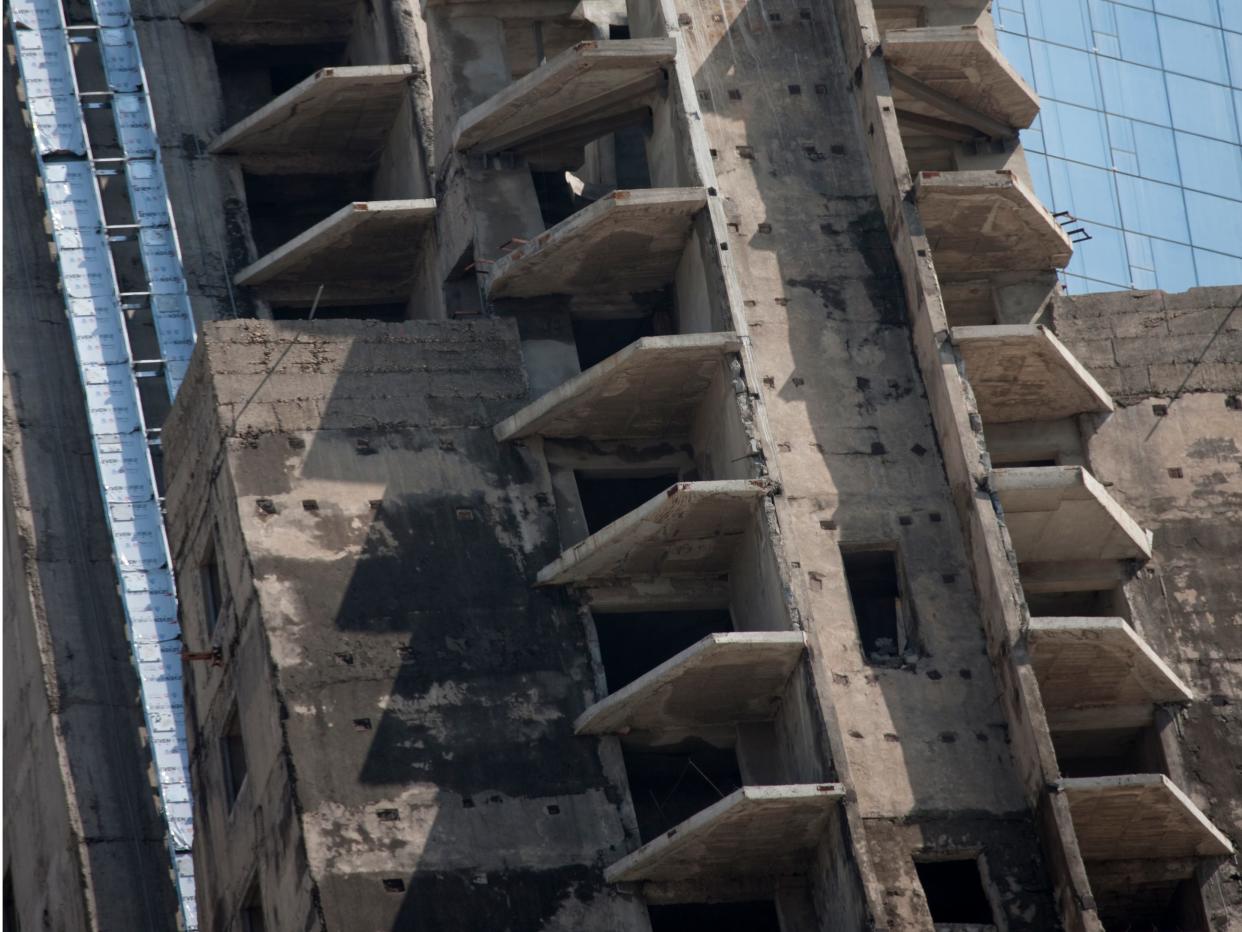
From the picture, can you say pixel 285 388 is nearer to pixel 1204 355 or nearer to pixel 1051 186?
pixel 1204 355

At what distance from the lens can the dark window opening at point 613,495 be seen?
50.4 metres

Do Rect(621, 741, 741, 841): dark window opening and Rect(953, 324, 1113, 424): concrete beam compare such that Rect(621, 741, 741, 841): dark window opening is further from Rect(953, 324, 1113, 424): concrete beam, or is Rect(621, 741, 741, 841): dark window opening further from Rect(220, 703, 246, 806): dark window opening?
Rect(953, 324, 1113, 424): concrete beam

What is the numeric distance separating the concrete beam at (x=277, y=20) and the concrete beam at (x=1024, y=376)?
54.4ft

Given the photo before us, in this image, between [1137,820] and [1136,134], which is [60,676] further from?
[1136,134]

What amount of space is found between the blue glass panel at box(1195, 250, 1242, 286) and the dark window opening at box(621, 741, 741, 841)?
27.4 metres

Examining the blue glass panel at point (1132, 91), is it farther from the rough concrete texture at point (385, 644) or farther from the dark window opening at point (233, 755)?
the dark window opening at point (233, 755)

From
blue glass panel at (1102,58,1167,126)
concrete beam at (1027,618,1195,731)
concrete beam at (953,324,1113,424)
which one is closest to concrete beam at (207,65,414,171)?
concrete beam at (953,324,1113,424)

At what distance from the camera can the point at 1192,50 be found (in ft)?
242

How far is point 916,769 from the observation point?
45250mm

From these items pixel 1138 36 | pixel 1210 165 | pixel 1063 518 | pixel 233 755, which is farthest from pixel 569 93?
pixel 1210 165

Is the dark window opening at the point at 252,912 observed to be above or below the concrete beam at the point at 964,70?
below

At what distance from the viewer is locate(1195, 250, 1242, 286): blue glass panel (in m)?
71.4

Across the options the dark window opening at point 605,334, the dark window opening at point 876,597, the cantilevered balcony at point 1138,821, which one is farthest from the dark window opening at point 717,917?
the dark window opening at point 605,334

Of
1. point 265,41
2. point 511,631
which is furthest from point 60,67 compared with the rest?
point 511,631
